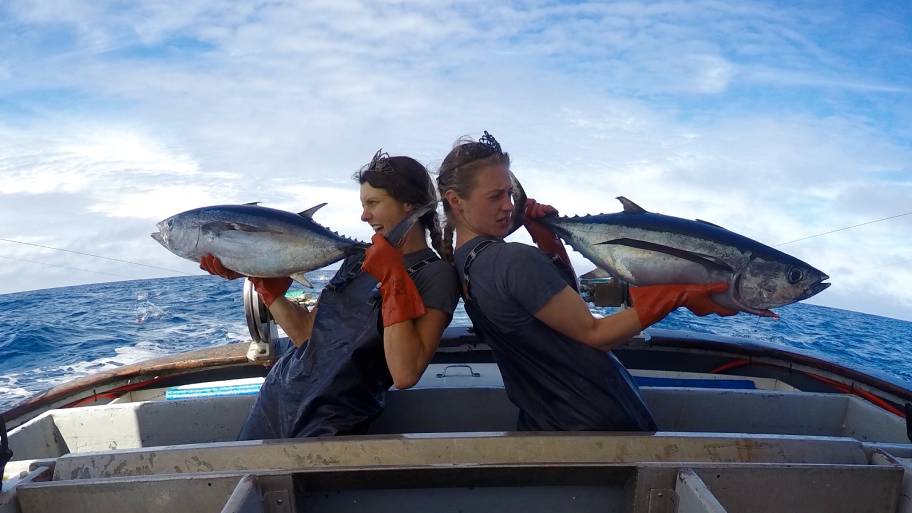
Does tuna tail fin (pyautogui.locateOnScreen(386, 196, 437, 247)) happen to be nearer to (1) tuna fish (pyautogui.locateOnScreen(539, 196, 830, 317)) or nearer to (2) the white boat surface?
(2) the white boat surface

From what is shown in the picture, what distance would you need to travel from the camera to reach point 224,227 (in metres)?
2.58

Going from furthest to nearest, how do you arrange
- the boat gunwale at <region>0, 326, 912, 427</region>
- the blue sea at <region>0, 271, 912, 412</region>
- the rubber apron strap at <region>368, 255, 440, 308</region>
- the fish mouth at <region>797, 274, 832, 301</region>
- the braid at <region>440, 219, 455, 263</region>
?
the blue sea at <region>0, 271, 912, 412</region> < the boat gunwale at <region>0, 326, 912, 427</region> < the braid at <region>440, 219, 455, 263</region> < the rubber apron strap at <region>368, 255, 440, 308</region> < the fish mouth at <region>797, 274, 832, 301</region>

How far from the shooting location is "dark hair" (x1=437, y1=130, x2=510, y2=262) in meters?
2.06

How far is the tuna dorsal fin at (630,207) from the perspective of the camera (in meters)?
2.44

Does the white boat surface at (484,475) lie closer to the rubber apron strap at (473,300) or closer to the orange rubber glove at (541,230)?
the rubber apron strap at (473,300)

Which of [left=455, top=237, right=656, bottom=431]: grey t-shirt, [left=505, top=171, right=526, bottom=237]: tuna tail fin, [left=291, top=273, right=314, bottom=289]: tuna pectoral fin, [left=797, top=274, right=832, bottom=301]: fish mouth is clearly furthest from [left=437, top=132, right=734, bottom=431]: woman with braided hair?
[left=291, top=273, right=314, bottom=289]: tuna pectoral fin

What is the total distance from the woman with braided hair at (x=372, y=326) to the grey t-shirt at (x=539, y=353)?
0.17 metres

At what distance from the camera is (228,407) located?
2.87 metres

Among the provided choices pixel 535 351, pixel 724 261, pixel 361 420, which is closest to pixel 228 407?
pixel 361 420

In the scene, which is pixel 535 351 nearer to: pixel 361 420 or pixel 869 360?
pixel 361 420

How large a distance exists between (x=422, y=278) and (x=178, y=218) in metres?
1.33

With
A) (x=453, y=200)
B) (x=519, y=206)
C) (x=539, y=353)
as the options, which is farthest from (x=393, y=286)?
(x=519, y=206)

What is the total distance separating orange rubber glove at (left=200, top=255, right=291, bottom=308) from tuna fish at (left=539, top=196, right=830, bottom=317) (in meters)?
1.31

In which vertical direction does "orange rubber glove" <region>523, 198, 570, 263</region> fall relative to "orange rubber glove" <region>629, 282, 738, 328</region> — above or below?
above
